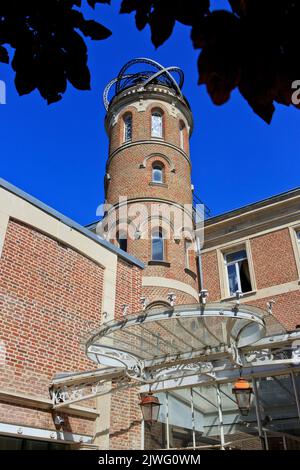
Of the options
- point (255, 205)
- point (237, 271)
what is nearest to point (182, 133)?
point (255, 205)

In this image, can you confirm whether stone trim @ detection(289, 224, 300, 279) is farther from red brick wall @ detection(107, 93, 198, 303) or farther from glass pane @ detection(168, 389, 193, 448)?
glass pane @ detection(168, 389, 193, 448)

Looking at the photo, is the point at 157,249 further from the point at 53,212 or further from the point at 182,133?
the point at 53,212

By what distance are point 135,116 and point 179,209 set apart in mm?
5464

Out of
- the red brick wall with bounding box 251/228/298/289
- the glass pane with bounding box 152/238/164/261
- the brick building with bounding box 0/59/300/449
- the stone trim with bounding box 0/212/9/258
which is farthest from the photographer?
the glass pane with bounding box 152/238/164/261

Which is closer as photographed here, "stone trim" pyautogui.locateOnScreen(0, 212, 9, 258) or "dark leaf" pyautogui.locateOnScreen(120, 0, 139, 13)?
"dark leaf" pyautogui.locateOnScreen(120, 0, 139, 13)

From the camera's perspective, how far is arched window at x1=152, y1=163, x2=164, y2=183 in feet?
65.8

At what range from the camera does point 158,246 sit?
60.0 feet

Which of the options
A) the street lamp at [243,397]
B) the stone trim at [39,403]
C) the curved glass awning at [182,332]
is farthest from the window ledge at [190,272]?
the street lamp at [243,397]

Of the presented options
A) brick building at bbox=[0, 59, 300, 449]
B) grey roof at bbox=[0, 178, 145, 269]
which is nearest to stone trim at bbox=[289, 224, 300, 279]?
brick building at bbox=[0, 59, 300, 449]

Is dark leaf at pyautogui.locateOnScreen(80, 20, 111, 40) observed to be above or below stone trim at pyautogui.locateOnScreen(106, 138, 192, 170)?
below

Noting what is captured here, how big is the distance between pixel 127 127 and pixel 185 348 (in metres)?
15.0

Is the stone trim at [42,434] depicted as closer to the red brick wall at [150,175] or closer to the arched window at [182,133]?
the red brick wall at [150,175]

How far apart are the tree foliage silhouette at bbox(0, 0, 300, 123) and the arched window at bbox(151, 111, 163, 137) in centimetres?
1924

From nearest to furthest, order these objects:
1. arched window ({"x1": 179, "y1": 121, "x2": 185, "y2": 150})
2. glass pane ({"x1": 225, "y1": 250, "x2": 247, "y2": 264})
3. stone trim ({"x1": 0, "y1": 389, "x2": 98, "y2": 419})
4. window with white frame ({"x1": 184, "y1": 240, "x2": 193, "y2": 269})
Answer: stone trim ({"x1": 0, "y1": 389, "x2": 98, "y2": 419})
window with white frame ({"x1": 184, "y1": 240, "x2": 193, "y2": 269})
glass pane ({"x1": 225, "y1": 250, "x2": 247, "y2": 264})
arched window ({"x1": 179, "y1": 121, "x2": 185, "y2": 150})
